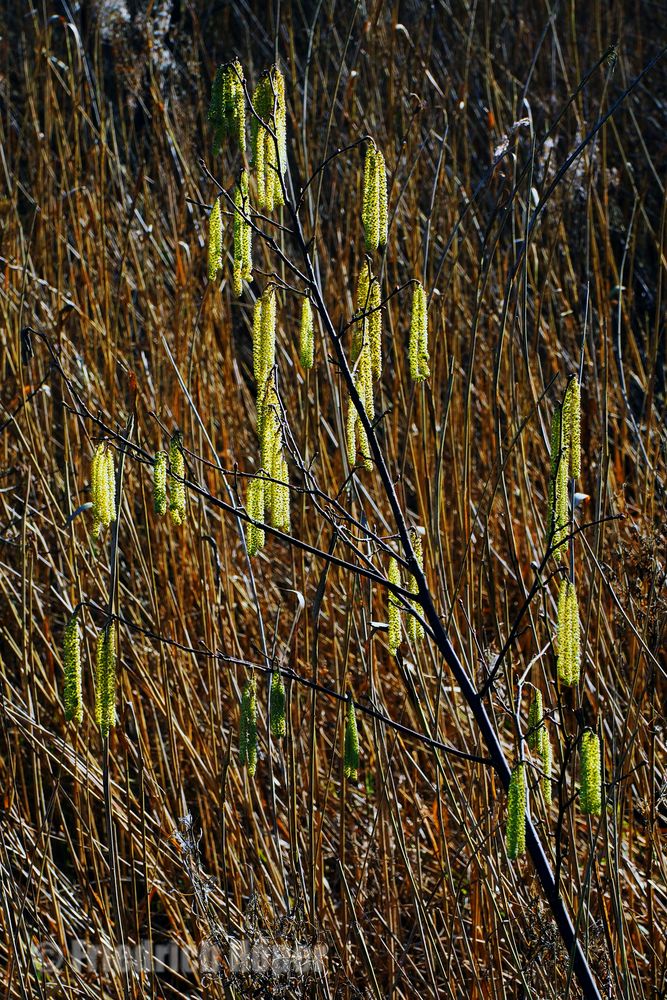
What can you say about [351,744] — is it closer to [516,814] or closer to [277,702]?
[277,702]

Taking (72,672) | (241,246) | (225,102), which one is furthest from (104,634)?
(225,102)

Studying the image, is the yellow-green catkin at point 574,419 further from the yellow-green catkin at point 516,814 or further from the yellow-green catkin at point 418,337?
the yellow-green catkin at point 516,814

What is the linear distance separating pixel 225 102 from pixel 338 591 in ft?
3.52

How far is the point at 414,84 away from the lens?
9.35ft

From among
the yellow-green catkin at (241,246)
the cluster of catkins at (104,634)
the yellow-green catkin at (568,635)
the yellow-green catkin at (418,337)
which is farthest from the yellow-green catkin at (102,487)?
the yellow-green catkin at (568,635)

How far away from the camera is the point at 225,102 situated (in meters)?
0.93

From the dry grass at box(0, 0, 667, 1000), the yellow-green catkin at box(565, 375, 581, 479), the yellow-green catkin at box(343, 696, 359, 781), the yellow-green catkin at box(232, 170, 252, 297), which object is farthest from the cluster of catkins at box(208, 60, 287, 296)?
the yellow-green catkin at box(343, 696, 359, 781)

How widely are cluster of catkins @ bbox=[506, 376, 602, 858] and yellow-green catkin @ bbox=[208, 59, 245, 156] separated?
1.32ft

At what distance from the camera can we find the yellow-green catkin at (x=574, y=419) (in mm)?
912

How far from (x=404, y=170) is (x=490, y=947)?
1.93m

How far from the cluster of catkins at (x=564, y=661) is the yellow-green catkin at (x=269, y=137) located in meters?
0.36

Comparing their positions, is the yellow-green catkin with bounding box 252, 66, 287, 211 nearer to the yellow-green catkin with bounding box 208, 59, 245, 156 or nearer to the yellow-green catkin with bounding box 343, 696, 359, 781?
the yellow-green catkin with bounding box 208, 59, 245, 156

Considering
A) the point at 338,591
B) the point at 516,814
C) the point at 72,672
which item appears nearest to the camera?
the point at 516,814

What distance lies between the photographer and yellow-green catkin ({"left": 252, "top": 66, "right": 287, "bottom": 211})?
0.96 meters
